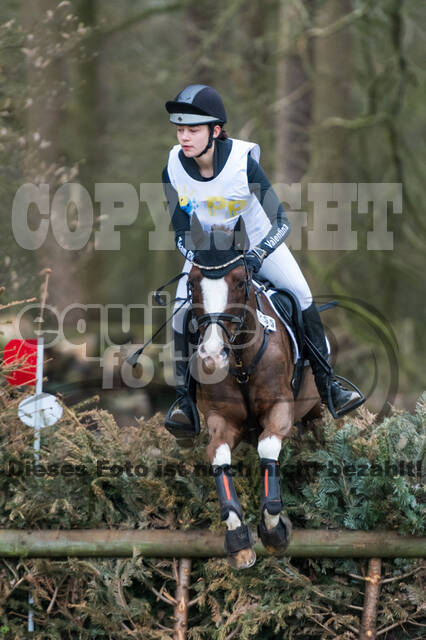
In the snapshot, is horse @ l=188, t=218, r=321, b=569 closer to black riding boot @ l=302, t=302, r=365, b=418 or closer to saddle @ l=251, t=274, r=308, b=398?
saddle @ l=251, t=274, r=308, b=398

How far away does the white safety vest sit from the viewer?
4215 mm

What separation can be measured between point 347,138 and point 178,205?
6.71 metres

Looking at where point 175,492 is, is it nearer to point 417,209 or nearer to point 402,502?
point 402,502

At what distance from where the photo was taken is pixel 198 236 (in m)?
3.91

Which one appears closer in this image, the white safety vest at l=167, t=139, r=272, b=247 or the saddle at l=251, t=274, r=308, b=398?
the white safety vest at l=167, t=139, r=272, b=247

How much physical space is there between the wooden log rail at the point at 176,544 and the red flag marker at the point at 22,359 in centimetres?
96

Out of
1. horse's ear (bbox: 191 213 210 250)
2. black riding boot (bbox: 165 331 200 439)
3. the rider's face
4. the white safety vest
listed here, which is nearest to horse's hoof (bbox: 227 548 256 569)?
black riding boot (bbox: 165 331 200 439)

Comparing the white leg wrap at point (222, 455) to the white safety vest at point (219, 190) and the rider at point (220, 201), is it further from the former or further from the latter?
the white safety vest at point (219, 190)

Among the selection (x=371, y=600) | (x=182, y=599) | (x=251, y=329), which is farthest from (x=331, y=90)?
(x=182, y=599)

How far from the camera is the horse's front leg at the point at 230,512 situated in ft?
12.9

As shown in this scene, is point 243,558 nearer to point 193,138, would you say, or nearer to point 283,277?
point 283,277

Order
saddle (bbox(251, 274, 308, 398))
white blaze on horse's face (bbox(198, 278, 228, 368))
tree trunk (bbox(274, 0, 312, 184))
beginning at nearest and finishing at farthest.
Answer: white blaze on horse's face (bbox(198, 278, 228, 368)) < saddle (bbox(251, 274, 308, 398)) < tree trunk (bbox(274, 0, 312, 184))

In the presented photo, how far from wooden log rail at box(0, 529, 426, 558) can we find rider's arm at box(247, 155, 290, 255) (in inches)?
64.9

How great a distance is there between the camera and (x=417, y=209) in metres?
11.1
